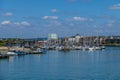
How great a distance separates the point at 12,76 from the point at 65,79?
5198 mm

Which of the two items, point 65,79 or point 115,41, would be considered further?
point 115,41

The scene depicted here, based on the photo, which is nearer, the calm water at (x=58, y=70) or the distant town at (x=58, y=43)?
the calm water at (x=58, y=70)


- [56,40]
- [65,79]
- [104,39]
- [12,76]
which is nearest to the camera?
[65,79]

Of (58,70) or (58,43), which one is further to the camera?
(58,43)

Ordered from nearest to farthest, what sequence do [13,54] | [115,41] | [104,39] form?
[13,54] < [104,39] < [115,41]

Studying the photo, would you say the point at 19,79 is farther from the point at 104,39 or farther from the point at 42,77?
the point at 104,39

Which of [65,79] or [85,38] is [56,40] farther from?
[65,79]

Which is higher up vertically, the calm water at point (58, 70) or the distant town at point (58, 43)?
the distant town at point (58, 43)

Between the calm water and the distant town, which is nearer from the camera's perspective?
the calm water

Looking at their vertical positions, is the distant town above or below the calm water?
above

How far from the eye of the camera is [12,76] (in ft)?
107

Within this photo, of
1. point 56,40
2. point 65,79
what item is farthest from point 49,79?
point 56,40

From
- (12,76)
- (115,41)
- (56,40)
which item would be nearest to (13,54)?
(12,76)

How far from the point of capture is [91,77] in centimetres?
3108
